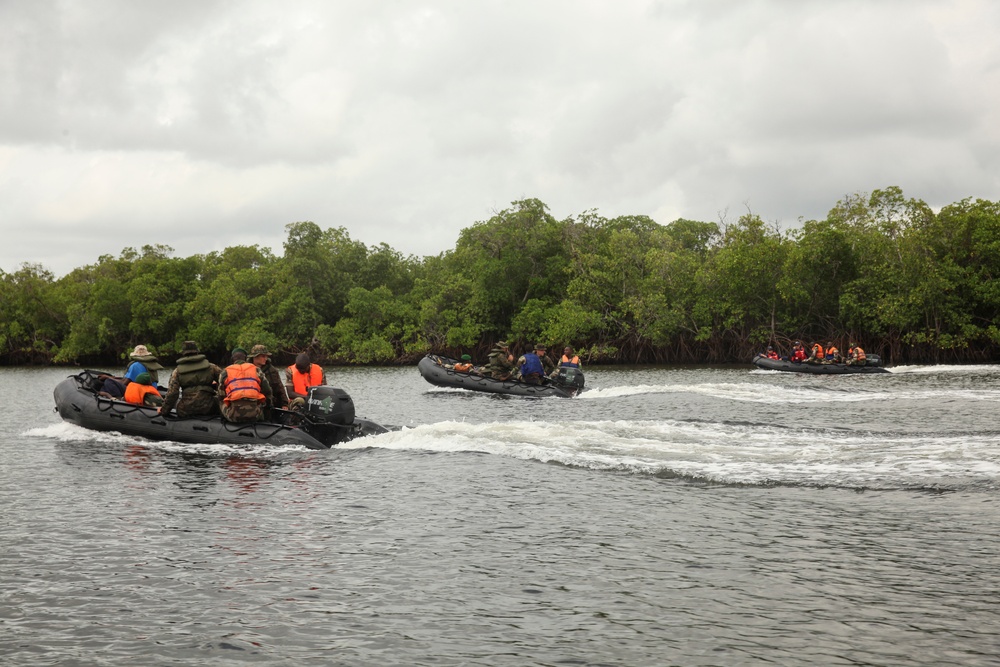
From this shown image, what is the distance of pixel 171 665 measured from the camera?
5.77m

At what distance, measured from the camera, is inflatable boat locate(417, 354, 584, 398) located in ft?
87.7

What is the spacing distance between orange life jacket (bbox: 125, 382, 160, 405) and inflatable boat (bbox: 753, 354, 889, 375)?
99.0 ft

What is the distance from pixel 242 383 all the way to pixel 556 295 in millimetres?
44733

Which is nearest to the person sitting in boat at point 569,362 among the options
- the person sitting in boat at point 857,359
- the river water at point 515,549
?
the river water at point 515,549

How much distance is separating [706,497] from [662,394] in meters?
15.2

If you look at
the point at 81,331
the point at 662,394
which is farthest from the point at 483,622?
the point at 81,331

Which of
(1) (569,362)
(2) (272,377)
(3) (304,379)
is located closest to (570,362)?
(1) (569,362)

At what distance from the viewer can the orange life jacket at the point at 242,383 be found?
15.1m

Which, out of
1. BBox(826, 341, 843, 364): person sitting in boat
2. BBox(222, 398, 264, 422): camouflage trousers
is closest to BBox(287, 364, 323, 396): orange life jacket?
BBox(222, 398, 264, 422): camouflage trousers

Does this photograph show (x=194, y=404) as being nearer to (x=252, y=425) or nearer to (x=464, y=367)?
(x=252, y=425)

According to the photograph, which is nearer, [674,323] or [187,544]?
[187,544]

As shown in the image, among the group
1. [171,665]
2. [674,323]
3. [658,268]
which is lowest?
[171,665]

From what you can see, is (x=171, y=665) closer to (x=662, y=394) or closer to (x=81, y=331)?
(x=662, y=394)

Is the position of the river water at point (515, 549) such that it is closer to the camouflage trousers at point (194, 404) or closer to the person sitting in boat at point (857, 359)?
the camouflage trousers at point (194, 404)
